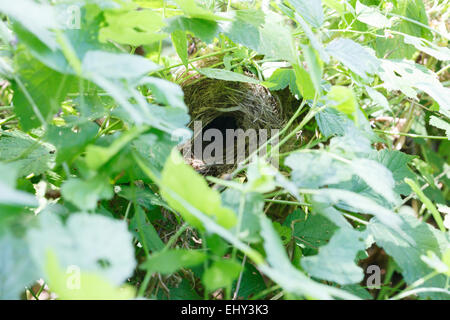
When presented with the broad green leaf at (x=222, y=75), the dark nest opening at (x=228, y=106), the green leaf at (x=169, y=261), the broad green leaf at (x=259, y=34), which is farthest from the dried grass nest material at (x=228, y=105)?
the green leaf at (x=169, y=261)

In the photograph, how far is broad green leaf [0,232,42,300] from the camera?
38 cm

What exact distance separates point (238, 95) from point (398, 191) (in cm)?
44

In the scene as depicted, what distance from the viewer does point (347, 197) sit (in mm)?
480

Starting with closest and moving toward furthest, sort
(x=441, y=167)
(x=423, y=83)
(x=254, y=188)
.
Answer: (x=254, y=188) < (x=423, y=83) < (x=441, y=167)

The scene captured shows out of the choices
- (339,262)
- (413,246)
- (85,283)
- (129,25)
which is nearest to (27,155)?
(129,25)

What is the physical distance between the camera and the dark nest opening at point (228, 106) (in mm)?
969

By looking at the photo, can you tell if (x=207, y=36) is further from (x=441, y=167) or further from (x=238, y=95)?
(x=441, y=167)

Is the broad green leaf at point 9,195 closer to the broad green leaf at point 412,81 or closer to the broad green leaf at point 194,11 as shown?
the broad green leaf at point 194,11

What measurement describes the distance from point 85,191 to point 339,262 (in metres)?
0.30

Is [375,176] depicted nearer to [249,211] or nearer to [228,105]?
[249,211]

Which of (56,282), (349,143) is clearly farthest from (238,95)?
(56,282)

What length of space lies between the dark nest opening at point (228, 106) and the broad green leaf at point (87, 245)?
24.3 inches

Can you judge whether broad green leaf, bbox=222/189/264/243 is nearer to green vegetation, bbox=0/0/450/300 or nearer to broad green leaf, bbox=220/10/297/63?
green vegetation, bbox=0/0/450/300

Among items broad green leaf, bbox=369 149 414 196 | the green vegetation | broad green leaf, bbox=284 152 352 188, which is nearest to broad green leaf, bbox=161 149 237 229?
the green vegetation
